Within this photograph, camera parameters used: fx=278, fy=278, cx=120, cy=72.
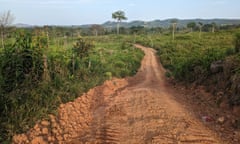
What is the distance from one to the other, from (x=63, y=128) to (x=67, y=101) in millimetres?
1688

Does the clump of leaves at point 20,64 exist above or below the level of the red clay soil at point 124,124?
above

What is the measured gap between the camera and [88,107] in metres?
9.07

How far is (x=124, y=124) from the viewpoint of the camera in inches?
282

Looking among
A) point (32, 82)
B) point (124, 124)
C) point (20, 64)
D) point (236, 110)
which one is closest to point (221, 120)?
point (236, 110)

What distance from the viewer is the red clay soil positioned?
242 inches

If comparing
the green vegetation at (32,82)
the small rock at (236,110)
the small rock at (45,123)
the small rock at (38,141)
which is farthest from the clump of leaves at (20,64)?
the small rock at (236,110)

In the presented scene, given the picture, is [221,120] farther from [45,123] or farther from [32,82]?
[32,82]

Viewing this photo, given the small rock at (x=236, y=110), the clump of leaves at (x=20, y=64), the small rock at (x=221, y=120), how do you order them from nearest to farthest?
the small rock at (x=221, y=120) < the small rock at (x=236, y=110) < the clump of leaves at (x=20, y=64)

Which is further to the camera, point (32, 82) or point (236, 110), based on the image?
point (32, 82)

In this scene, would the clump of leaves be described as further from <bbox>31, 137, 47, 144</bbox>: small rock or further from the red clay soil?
<bbox>31, 137, 47, 144</bbox>: small rock

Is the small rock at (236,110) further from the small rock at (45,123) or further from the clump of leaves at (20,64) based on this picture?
the clump of leaves at (20,64)

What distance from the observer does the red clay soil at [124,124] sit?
6151 mm

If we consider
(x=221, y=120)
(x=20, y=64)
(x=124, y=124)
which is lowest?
(x=124, y=124)

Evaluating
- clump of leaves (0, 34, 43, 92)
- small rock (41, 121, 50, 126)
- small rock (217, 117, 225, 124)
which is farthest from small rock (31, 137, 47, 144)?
small rock (217, 117, 225, 124)
